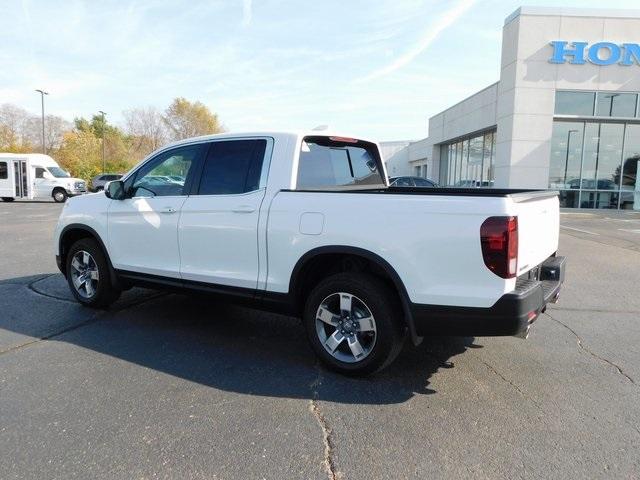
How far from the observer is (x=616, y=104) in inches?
845

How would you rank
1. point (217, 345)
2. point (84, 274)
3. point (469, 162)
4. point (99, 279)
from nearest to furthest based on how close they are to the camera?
point (217, 345), point (99, 279), point (84, 274), point (469, 162)

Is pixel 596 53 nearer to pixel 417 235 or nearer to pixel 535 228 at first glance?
pixel 535 228

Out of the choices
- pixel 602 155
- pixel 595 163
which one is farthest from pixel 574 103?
pixel 595 163

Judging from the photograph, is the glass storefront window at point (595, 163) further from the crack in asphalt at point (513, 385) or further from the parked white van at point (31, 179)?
the parked white van at point (31, 179)

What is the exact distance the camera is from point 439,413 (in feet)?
10.3

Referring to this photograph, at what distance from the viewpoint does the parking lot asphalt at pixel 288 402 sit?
260cm

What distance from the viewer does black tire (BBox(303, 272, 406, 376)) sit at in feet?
11.3

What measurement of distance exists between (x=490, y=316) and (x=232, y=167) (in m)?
2.51

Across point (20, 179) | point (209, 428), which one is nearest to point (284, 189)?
point (209, 428)

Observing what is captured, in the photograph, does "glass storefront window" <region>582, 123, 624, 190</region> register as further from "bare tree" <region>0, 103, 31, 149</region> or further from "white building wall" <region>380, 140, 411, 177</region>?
"bare tree" <region>0, 103, 31, 149</region>

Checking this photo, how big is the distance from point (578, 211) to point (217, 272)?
21893 millimetres

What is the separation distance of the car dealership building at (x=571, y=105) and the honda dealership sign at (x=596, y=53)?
0.13 feet

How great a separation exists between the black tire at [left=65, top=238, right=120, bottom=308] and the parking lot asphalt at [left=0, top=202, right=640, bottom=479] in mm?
149

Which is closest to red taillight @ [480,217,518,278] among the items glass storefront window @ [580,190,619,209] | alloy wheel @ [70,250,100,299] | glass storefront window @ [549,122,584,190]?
alloy wheel @ [70,250,100,299]
